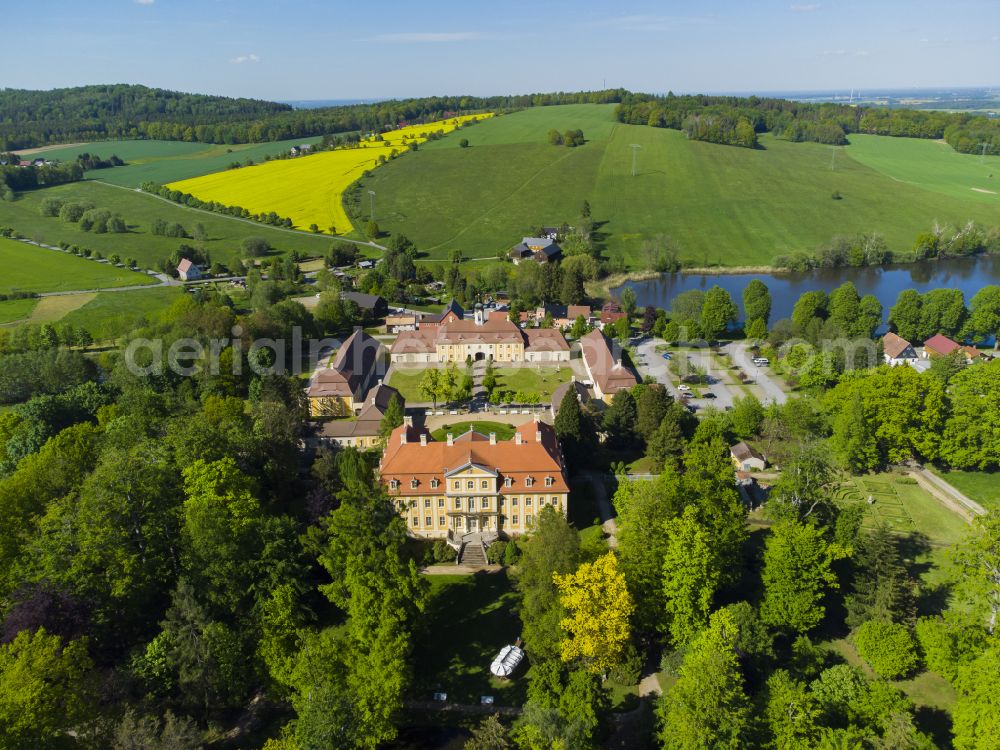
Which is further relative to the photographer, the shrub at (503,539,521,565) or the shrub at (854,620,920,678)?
the shrub at (503,539,521,565)

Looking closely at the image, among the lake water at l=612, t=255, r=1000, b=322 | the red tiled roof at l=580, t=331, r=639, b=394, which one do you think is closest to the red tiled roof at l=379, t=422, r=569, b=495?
the red tiled roof at l=580, t=331, r=639, b=394

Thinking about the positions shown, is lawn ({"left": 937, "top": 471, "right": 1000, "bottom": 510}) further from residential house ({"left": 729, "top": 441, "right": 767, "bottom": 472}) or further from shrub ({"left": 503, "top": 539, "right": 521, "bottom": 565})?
shrub ({"left": 503, "top": 539, "right": 521, "bottom": 565})

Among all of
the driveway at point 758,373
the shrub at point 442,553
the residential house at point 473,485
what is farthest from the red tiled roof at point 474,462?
the driveway at point 758,373

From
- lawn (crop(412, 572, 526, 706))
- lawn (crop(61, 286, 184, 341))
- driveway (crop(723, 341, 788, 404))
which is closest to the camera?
lawn (crop(412, 572, 526, 706))

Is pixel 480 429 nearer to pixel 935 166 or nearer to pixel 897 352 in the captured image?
pixel 897 352

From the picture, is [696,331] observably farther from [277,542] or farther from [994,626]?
[277,542]

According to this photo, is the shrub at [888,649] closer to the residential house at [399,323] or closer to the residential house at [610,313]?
the residential house at [610,313]

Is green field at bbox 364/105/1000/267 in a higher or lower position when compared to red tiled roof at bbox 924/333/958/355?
higher

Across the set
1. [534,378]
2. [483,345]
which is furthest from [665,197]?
[534,378]

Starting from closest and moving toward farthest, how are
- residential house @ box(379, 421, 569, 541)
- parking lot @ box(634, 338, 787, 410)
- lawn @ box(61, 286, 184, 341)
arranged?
residential house @ box(379, 421, 569, 541), parking lot @ box(634, 338, 787, 410), lawn @ box(61, 286, 184, 341)
